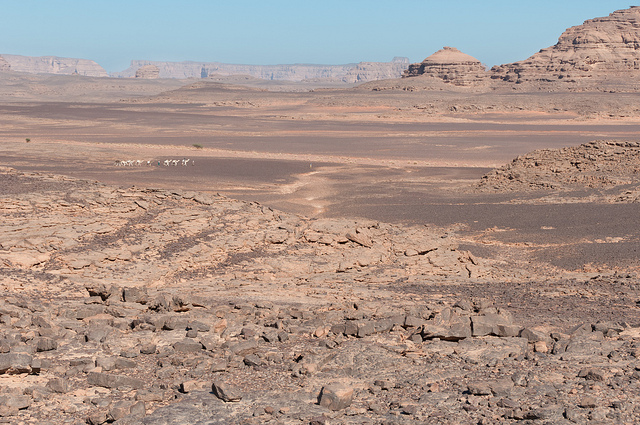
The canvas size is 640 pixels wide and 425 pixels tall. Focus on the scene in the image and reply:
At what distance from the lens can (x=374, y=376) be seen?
23.0 ft

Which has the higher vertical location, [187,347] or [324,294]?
[187,347]

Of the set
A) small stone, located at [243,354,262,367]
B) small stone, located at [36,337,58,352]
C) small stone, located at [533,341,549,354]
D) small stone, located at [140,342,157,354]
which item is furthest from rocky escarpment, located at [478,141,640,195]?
small stone, located at [36,337,58,352]

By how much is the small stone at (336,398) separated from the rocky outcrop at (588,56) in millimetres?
104079

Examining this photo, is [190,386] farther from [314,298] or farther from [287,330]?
[314,298]

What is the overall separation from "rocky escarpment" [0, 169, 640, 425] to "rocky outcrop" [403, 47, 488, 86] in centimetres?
10155

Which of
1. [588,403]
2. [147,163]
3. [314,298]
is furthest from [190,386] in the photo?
[147,163]

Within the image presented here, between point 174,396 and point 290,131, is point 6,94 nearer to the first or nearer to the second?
point 290,131

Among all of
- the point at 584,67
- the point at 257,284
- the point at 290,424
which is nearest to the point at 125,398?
the point at 290,424

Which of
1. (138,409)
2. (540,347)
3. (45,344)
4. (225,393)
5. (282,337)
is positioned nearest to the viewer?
(138,409)

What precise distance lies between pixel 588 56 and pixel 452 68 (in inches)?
850

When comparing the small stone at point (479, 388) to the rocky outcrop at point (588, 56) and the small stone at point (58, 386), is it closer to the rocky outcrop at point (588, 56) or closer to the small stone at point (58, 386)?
the small stone at point (58, 386)

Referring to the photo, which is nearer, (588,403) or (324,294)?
(588,403)

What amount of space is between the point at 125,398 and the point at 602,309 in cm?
709

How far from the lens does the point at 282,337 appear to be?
7.88 m
